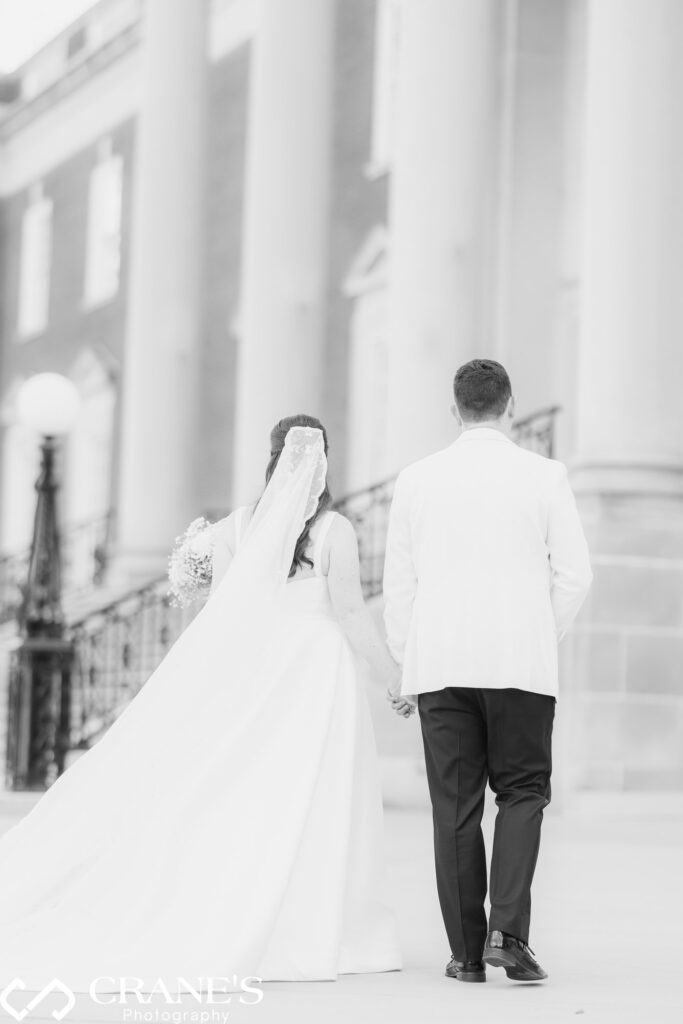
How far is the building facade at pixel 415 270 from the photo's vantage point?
46.3 feet

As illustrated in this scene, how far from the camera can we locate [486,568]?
5805 mm

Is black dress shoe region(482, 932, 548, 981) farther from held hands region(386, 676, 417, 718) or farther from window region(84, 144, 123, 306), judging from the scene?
window region(84, 144, 123, 306)

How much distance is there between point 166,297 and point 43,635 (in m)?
7.51

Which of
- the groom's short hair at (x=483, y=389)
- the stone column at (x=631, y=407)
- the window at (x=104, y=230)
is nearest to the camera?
the groom's short hair at (x=483, y=389)

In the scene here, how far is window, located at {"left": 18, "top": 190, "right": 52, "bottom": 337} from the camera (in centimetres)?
3167

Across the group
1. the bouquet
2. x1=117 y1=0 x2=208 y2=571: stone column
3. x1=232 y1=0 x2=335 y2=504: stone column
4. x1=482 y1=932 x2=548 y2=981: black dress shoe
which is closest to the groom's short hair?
the bouquet

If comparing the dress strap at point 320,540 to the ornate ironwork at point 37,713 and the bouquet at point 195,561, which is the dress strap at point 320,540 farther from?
the ornate ironwork at point 37,713

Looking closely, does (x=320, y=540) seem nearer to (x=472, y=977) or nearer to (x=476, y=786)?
(x=476, y=786)

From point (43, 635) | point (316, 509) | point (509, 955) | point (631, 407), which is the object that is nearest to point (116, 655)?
point (43, 635)

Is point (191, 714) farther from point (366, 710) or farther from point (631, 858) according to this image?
point (631, 858)

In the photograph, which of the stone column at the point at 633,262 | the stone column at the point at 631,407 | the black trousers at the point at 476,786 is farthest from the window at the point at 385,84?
the black trousers at the point at 476,786

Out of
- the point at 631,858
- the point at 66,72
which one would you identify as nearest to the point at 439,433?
the point at 631,858

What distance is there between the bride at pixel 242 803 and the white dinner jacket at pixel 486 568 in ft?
1.27

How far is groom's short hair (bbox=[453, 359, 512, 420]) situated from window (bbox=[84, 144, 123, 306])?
23.5 meters
